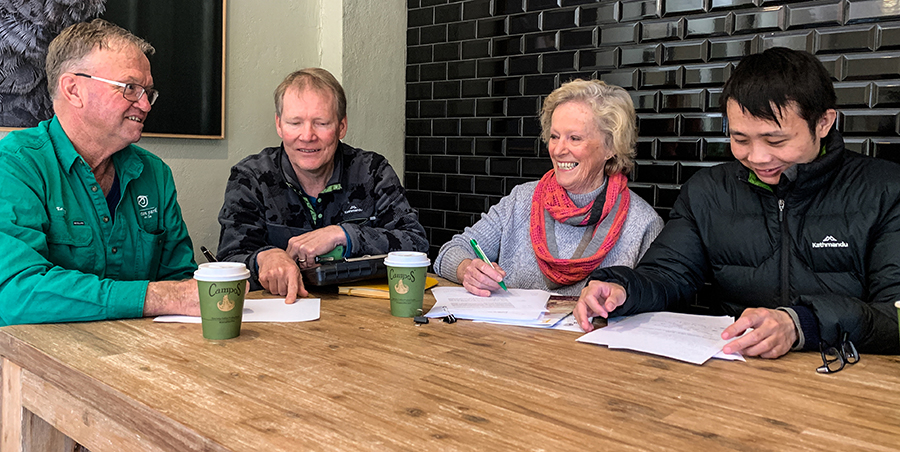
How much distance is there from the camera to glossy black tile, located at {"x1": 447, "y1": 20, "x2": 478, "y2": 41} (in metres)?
3.28

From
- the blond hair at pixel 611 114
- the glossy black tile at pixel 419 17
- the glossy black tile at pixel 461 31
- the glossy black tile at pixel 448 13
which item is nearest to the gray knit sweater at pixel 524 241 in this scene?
the blond hair at pixel 611 114

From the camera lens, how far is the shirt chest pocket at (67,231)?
1726 mm

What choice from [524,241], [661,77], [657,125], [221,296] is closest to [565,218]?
[524,241]

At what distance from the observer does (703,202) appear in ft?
6.37

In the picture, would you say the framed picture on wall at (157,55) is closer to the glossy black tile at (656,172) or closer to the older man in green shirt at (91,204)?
the older man in green shirt at (91,204)

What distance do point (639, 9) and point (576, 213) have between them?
92 centimetres

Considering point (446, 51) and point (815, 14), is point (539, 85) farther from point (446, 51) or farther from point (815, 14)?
point (815, 14)

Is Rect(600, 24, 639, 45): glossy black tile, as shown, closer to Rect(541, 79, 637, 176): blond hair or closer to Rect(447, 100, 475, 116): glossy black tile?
Rect(541, 79, 637, 176): blond hair

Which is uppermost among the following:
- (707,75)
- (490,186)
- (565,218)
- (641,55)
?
(641,55)

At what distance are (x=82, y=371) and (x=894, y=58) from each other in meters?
Answer: 2.36

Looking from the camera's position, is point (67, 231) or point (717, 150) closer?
point (67, 231)

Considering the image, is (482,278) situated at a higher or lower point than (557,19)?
lower

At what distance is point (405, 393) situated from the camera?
1072 millimetres

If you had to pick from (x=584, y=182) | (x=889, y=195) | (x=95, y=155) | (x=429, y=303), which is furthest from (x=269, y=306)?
(x=889, y=195)
